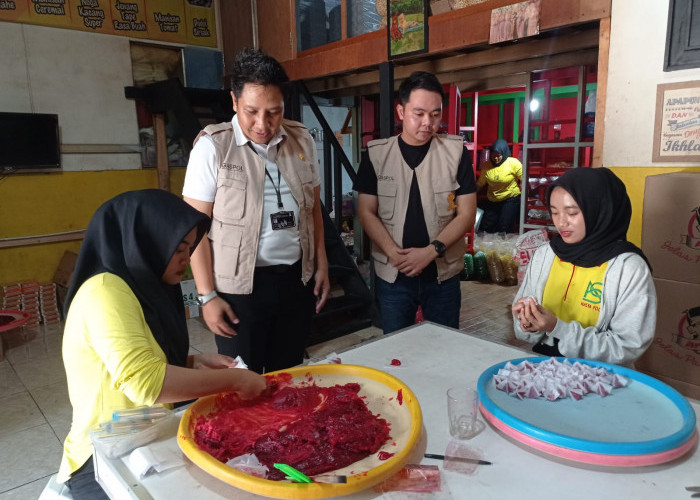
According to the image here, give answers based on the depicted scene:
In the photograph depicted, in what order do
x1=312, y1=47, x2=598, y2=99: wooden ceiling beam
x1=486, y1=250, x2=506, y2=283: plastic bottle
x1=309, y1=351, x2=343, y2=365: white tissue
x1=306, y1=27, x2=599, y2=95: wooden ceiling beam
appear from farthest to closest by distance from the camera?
x1=486, y1=250, x2=506, y2=283: plastic bottle → x1=312, y1=47, x2=598, y2=99: wooden ceiling beam → x1=306, y1=27, x2=599, y2=95: wooden ceiling beam → x1=309, y1=351, x2=343, y2=365: white tissue

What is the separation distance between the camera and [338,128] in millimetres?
7395

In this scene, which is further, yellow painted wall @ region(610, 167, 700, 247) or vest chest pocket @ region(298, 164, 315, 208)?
yellow painted wall @ region(610, 167, 700, 247)

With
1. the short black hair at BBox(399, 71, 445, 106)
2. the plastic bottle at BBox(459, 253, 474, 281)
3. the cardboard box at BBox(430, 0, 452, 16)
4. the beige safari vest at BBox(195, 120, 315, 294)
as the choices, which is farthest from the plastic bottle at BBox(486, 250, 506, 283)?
the beige safari vest at BBox(195, 120, 315, 294)

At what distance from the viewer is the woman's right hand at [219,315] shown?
1.72 m

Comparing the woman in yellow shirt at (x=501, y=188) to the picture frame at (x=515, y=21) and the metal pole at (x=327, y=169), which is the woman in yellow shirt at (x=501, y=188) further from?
the picture frame at (x=515, y=21)

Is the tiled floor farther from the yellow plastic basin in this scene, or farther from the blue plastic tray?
the blue plastic tray

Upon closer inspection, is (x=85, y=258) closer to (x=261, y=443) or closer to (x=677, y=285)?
(x=261, y=443)

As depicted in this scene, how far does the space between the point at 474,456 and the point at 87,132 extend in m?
4.68

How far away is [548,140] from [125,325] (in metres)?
4.22

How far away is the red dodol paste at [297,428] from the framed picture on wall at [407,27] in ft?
9.12

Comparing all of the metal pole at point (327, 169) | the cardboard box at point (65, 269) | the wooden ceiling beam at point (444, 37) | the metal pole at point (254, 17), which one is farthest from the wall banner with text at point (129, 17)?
the cardboard box at point (65, 269)

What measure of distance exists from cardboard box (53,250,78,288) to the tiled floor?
1.54 feet

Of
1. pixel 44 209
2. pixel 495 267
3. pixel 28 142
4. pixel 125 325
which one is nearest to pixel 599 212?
pixel 125 325

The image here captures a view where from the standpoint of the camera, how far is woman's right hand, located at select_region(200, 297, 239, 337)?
5.63 ft
